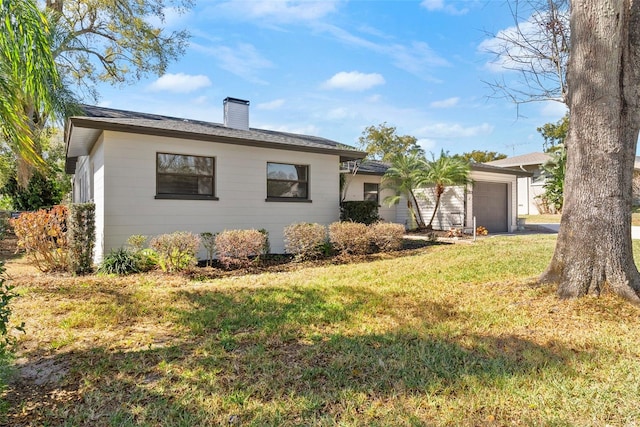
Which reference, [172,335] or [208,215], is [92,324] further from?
[208,215]

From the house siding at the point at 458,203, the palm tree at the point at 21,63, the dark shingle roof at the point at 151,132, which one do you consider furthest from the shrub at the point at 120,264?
the house siding at the point at 458,203

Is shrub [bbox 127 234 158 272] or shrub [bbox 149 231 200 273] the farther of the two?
shrub [bbox 127 234 158 272]

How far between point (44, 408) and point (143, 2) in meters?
19.9

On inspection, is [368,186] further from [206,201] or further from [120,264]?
[120,264]

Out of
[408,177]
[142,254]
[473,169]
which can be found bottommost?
[142,254]

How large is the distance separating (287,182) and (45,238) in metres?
5.75

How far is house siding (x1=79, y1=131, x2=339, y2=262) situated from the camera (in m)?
8.02

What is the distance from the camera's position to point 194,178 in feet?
29.9

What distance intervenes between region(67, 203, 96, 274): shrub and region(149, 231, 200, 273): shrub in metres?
1.24

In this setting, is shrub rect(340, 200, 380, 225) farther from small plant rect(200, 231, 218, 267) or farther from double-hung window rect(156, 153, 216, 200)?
small plant rect(200, 231, 218, 267)

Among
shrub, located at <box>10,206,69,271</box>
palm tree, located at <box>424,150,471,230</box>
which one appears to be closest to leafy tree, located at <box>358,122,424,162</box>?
palm tree, located at <box>424,150,471,230</box>

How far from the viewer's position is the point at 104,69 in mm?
19844

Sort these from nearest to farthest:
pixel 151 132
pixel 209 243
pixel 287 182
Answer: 1. pixel 151 132
2. pixel 209 243
3. pixel 287 182

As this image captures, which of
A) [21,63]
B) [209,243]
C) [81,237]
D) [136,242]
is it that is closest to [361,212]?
[209,243]
